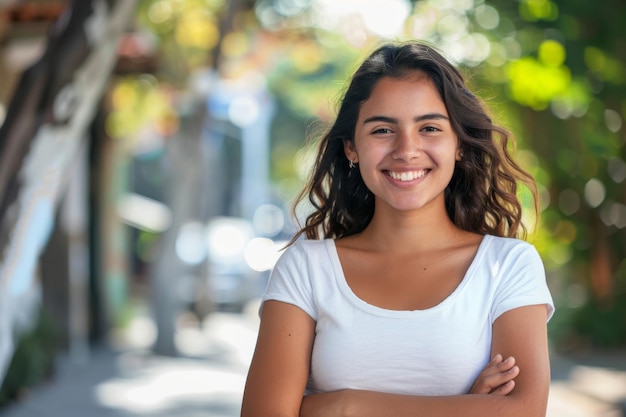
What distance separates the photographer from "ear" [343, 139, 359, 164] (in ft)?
10.3

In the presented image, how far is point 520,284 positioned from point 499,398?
11.8 inches

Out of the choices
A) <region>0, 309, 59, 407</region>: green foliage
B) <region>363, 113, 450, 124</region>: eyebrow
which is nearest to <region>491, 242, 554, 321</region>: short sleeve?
<region>363, 113, 450, 124</region>: eyebrow

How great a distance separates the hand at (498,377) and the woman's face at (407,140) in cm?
48

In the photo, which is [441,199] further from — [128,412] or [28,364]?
[28,364]

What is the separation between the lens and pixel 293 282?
9.51ft

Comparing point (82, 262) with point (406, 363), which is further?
point (82, 262)

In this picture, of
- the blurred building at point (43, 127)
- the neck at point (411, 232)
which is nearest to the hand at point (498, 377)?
the neck at point (411, 232)

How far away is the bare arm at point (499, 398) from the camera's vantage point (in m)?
2.70

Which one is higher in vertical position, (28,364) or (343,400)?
(28,364)

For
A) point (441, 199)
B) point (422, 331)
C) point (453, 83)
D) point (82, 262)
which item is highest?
point (82, 262)

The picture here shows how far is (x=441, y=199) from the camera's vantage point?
3068 mm

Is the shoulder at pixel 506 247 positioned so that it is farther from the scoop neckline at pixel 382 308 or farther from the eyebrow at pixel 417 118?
the eyebrow at pixel 417 118

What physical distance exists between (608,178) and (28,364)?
302 inches

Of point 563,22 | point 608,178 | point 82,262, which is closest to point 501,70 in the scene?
point 608,178
